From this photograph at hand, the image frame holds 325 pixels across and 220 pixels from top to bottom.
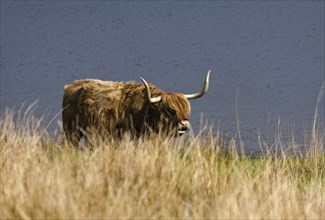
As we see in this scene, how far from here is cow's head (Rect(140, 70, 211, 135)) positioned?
8211 millimetres

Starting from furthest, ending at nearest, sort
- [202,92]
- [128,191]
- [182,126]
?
[202,92], [182,126], [128,191]

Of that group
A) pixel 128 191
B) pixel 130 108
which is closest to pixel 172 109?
pixel 130 108

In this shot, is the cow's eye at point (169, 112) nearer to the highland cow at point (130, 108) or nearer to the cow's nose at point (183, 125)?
the highland cow at point (130, 108)

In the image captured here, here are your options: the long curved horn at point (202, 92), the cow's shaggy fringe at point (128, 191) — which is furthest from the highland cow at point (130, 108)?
the cow's shaggy fringe at point (128, 191)

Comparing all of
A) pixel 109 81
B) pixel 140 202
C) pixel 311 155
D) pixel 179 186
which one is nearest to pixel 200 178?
pixel 179 186

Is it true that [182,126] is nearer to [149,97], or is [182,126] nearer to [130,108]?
[149,97]

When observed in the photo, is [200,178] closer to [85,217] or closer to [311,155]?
[85,217]

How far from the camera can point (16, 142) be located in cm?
500

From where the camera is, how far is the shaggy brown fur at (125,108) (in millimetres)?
8500

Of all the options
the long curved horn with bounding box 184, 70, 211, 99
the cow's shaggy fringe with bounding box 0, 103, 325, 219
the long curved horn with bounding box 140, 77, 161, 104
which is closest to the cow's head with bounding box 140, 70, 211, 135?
the long curved horn with bounding box 140, 77, 161, 104

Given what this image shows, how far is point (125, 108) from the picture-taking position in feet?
29.1

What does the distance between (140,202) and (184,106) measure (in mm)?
4619

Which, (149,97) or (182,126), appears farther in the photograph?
(149,97)

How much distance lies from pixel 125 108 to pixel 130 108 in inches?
2.5
